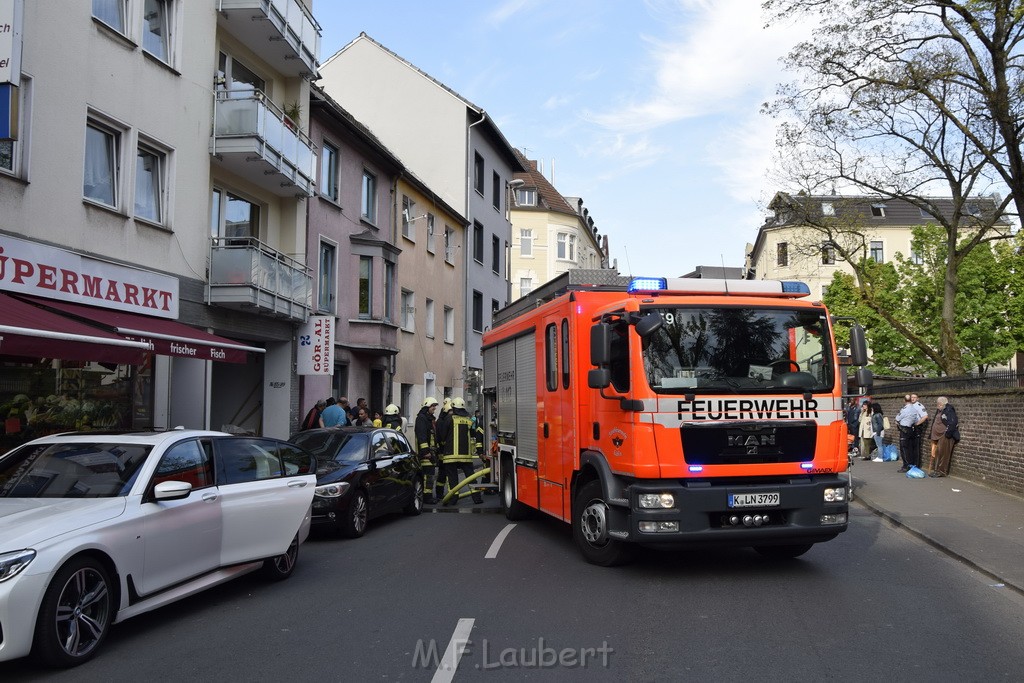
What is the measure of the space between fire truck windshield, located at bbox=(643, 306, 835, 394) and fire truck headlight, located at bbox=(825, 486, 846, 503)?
3.14ft

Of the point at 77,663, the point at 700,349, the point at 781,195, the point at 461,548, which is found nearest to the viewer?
the point at 77,663

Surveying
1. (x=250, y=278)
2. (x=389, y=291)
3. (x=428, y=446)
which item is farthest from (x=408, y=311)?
(x=428, y=446)

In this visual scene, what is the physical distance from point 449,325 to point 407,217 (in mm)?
6228

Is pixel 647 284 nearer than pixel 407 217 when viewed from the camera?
Yes

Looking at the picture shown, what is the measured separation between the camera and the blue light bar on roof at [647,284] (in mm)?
8430

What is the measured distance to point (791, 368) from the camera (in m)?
8.39

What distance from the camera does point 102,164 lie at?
14.1 metres

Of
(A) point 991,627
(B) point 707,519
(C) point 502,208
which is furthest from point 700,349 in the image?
(C) point 502,208

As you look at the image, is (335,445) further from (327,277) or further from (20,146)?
(327,277)

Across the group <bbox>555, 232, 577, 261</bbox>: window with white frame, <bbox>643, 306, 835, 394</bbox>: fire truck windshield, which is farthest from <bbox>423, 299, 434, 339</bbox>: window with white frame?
<bbox>555, 232, 577, 261</bbox>: window with white frame

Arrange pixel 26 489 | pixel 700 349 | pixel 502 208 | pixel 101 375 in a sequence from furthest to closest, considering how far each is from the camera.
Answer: pixel 502 208
pixel 101 375
pixel 700 349
pixel 26 489

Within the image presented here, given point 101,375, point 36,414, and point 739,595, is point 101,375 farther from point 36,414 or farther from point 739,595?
point 739,595

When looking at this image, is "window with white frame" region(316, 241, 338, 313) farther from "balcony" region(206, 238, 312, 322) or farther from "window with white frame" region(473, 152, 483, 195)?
"window with white frame" region(473, 152, 483, 195)

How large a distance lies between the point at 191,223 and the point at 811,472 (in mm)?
12415
